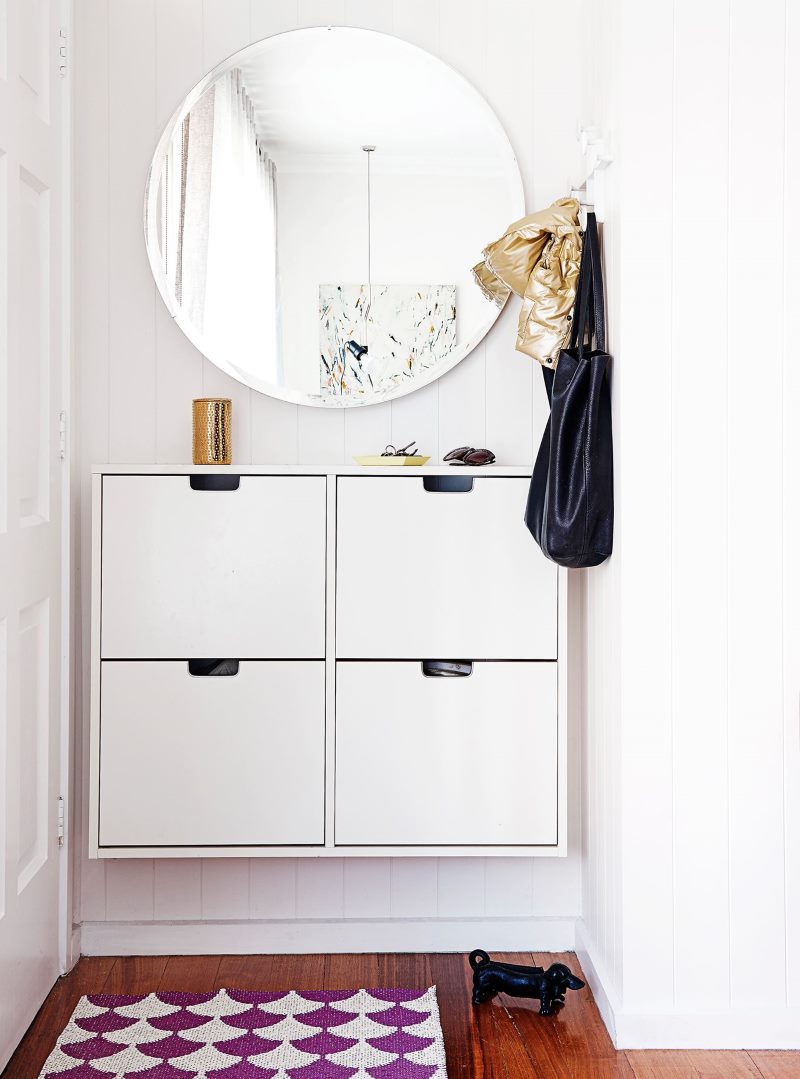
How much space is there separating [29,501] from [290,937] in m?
1.16

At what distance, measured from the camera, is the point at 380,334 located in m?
2.26

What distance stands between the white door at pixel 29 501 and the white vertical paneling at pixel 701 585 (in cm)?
125

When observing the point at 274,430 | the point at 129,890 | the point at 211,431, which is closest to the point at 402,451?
the point at 274,430

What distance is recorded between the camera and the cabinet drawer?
6.68ft

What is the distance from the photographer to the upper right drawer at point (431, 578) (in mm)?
2035

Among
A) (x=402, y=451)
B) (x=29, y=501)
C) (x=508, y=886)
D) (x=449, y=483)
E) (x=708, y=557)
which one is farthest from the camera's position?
(x=508, y=886)

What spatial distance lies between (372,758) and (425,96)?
1498mm

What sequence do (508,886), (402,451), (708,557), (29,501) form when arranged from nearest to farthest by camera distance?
(708,557)
(29,501)
(402,451)
(508,886)

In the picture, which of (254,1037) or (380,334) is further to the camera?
(380,334)

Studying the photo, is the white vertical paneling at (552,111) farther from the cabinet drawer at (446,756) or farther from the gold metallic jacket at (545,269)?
the cabinet drawer at (446,756)

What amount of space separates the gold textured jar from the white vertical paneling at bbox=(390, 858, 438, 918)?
103cm

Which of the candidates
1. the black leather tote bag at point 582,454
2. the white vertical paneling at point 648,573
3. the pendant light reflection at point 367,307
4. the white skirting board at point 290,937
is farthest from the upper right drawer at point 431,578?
the white skirting board at point 290,937

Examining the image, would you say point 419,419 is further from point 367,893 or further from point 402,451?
point 367,893

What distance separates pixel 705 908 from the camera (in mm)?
1877
